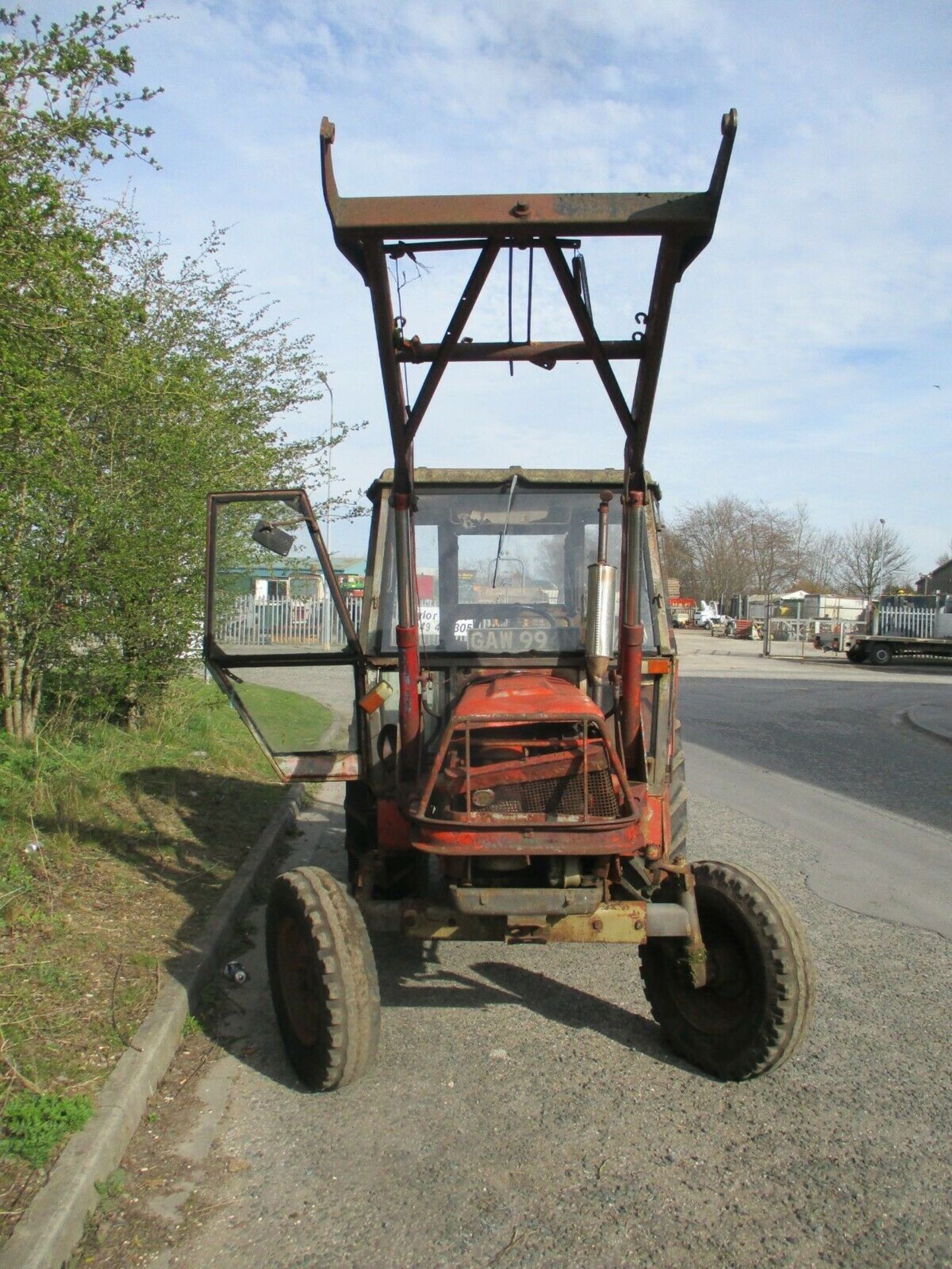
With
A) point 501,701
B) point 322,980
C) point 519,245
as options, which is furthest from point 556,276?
point 322,980

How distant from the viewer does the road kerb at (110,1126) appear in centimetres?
279

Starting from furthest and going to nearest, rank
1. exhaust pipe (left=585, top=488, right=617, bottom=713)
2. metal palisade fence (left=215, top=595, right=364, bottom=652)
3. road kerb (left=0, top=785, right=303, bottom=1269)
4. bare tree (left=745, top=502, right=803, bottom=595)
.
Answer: bare tree (left=745, top=502, right=803, bottom=595) < metal palisade fence (left=215, top=595, right=364, bottom=652) < exhaust pipe (left=585, top=488, right=617, bottom=713) < road kerb (left=0, top=785, right=303, bottom=1269)

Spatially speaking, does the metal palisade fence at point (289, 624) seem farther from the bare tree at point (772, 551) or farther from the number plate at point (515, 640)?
the bare tree at point (772, 551)

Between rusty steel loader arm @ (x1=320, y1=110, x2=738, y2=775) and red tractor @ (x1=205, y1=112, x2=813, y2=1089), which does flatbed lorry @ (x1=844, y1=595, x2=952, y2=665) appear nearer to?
red tractor @ (x1=205, y1=112, x2=813, y2=1089)

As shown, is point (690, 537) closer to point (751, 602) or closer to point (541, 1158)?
point (751, 602)

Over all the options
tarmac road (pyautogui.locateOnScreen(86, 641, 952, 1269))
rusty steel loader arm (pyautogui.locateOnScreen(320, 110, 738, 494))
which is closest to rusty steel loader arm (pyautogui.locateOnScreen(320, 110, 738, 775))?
rusty steel loader arm (pyautogui.locateOnScreen(320, 110, 738, 494))

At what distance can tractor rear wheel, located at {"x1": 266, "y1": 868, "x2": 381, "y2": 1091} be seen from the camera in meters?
3.72

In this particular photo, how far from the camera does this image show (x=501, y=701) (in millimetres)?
4105

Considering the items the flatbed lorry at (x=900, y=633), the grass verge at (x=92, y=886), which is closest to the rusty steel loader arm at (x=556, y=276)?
the grass verge at (x=92, y=886)

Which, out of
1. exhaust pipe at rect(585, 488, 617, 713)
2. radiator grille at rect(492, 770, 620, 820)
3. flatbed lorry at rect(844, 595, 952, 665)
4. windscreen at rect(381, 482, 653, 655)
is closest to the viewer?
radiator grille at rect(492, 770, 620, 820)

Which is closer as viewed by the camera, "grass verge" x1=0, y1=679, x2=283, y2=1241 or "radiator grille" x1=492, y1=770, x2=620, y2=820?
"grass verge" x1=0, y1=679, x2=283, y2=1241

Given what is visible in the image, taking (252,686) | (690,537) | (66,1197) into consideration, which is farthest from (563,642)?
(690,537)

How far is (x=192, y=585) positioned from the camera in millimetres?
9508

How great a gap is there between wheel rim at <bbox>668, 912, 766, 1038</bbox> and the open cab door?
5.93ft
